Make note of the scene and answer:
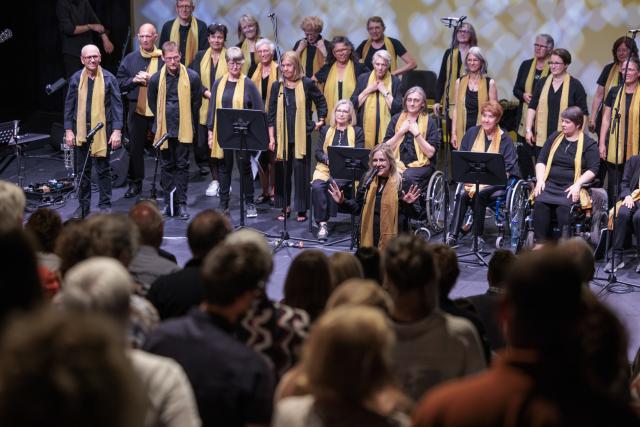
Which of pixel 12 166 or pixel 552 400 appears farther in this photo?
pixel 12 166

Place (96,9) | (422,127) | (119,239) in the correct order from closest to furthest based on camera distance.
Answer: (119,239) → (422,127) → (96,9)

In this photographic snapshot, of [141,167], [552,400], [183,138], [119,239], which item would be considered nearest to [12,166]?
[141,167]

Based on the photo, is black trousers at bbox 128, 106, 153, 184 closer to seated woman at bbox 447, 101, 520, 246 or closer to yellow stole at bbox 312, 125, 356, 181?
yellow stole at bbox 312, 125, 356, 181

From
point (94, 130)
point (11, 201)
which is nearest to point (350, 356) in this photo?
point (11, 201)

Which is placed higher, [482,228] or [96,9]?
[96,9]

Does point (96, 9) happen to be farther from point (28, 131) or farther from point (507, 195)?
point (507, 195)

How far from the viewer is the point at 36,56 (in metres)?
12.5

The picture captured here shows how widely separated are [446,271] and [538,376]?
1.68 metres

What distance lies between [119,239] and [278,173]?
5893 millimetres

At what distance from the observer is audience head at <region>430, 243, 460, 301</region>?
3.70 m

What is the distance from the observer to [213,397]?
271cm

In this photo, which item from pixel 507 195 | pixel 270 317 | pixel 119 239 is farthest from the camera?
pixel 507 195

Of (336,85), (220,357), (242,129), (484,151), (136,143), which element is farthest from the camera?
(136,143)

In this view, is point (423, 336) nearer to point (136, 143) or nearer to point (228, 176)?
point (228, 176)
